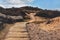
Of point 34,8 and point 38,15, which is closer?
point 38,15

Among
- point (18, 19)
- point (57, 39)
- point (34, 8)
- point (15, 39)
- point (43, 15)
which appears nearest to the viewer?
point (57, 39)

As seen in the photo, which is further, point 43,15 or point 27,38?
point 43,15

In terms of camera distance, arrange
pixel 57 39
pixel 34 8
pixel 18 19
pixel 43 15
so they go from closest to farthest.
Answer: pixel 57 39
pixel 18 19
pixel 43 15
pixel 34 8

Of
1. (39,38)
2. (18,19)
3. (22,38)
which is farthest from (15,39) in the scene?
(18,19)

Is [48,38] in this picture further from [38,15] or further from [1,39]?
[38,15]

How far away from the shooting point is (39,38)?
340 inches

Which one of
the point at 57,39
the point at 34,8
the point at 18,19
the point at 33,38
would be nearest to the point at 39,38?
the point at 33,38

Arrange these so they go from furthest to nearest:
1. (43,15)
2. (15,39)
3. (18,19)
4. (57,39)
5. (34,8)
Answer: (34,8) → (43,15) → (18,19) → (15,39) → (57,39)

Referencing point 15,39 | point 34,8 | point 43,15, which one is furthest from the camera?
point 34,8

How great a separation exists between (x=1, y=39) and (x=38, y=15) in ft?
42.4

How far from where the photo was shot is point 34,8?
1109 inches

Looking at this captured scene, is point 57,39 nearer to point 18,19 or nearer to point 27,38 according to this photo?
point 27,38

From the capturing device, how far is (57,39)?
8.35 meters

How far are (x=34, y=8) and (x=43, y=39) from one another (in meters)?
19.9
